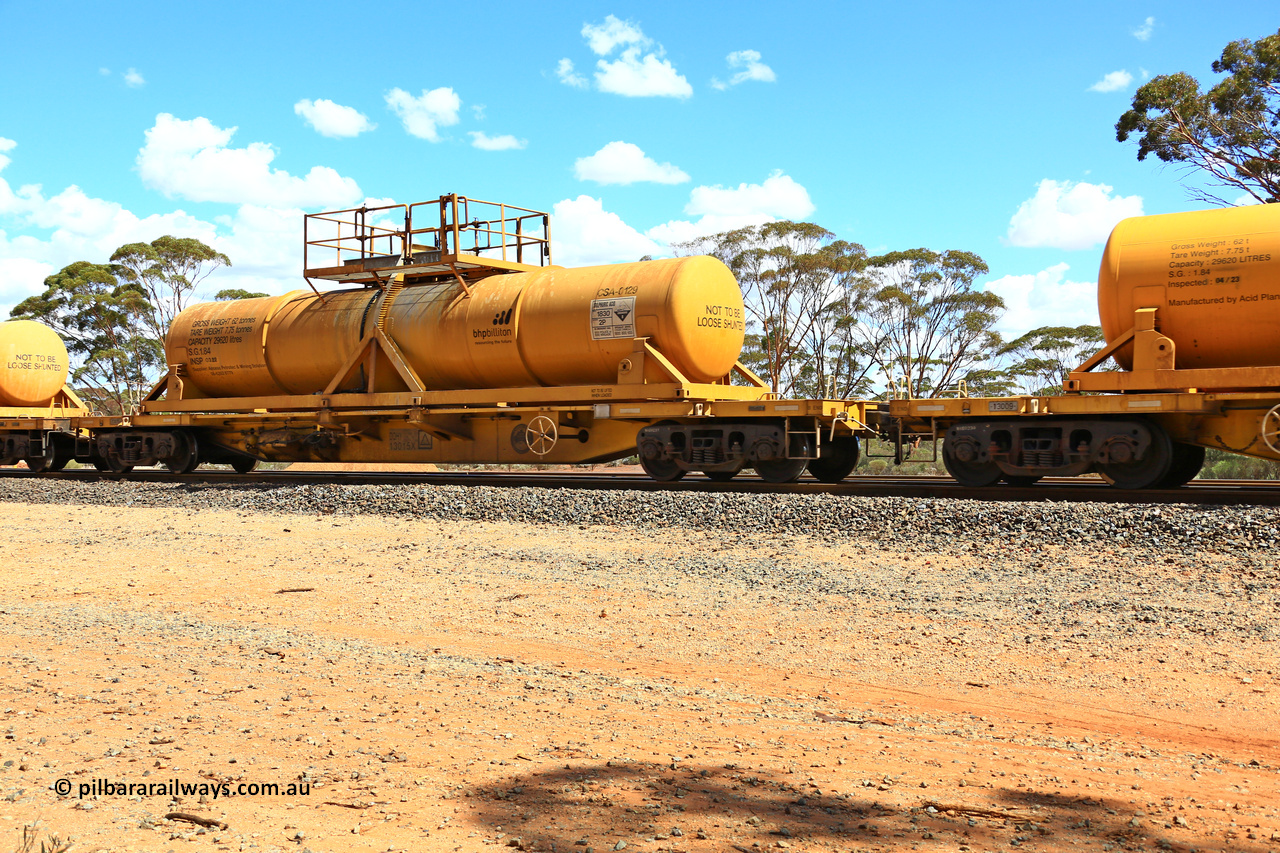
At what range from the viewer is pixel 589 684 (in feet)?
20.0

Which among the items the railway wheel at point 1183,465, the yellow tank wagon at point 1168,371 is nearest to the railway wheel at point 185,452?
the yellow tank wagon at point 1168,371

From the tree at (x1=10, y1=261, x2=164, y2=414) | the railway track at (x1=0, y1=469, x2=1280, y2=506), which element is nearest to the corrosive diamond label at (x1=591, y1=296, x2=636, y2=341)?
the railway track at (x1=0, y1=469, x2=1280, y2=506)

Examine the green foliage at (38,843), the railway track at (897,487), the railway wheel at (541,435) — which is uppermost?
the railway wheel at (541,435)

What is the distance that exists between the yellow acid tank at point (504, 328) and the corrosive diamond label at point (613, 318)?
0.02m

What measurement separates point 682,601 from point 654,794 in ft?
13.7

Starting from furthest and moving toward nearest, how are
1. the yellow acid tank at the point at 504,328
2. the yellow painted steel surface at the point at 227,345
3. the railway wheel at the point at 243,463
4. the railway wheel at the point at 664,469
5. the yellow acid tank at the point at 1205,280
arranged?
the railway wheel at the point at 243,463, the yellow painted steel surface at the point at 227,345, the railway wheel at the point at 664,469, the yellow acid tank at the point at 504,328, the yellow acid tank at the point at 1205,280

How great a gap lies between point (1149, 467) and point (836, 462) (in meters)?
4.43

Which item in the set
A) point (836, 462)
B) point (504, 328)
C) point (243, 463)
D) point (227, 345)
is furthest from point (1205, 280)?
point (243, 463)

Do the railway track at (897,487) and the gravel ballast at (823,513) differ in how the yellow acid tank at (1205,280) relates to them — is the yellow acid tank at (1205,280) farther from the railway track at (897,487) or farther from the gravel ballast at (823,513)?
the gravel ballast at (823,513)

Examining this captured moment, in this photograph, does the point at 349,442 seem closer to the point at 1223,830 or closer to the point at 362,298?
the point at 362,298

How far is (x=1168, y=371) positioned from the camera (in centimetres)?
1162

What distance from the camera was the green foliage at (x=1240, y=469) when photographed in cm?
1983

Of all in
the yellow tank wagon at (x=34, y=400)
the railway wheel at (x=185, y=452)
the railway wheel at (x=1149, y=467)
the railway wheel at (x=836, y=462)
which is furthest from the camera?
the yellow tank wagon at (x=34, y=400)

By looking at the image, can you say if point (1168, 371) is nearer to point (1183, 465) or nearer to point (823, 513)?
point (1183, 465)
